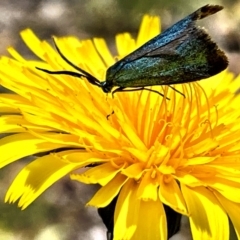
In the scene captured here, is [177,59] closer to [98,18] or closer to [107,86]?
[107,86]

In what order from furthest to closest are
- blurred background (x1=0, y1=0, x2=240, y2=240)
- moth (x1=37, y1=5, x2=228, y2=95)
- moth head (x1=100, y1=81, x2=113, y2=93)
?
blurred background (x1=0, y1=0, x2=240, y2=240) → moth head (x1=100, y1=81, x2=113, y2=93) → moth (x1=37, y1=5, x2=228, y2=95)

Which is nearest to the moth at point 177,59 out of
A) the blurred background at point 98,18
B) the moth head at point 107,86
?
the moth head at point 107,86

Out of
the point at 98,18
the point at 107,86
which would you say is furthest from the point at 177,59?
the point at 98,18

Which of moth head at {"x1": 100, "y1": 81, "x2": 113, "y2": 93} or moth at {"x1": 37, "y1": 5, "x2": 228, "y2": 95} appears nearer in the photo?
moth at {"x1": 37, "y1": 5, "x2": 228, "y2": 95}

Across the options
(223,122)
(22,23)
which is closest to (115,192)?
(223,122)

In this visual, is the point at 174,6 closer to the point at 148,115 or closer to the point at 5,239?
the point at 5,239

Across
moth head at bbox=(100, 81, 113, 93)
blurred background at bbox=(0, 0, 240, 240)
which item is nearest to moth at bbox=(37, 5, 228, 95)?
moth head at bbox=(100, 81, 113, 93)

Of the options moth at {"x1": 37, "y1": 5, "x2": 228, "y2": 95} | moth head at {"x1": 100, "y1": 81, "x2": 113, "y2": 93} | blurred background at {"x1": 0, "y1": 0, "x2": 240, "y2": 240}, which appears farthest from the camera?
blurred background at {"x1": 0, "y1": 0, "x2": 240, "y2": 240}

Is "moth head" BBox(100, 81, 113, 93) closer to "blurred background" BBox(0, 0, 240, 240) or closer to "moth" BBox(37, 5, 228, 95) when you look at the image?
"moth" BBox(37, 5, 228, 95)
